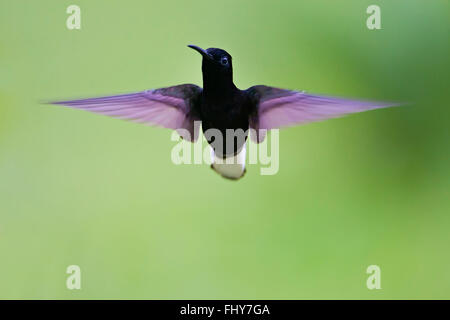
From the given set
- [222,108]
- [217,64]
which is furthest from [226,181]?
[217,64]

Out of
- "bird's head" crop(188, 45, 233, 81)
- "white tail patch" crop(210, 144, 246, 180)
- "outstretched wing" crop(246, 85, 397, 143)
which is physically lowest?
"white tail patch" crop(210, 144, 246, 180)

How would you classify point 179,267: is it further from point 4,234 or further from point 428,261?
point 428,261

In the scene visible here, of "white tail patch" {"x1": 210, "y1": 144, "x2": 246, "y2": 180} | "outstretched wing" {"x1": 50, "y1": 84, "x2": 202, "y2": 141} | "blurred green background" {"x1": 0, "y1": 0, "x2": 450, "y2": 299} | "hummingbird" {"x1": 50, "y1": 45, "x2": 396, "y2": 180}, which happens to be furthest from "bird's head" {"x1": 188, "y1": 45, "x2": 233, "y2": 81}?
"blurred green background" {"x1": 0, "y1": 0, "x2": 450, "y2": 299}

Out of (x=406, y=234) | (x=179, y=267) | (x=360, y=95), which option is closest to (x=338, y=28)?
(x=360, y=95)

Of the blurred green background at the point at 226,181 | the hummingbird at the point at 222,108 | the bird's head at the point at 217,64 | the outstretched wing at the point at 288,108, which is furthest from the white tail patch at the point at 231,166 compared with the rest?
the blurred green background at the point at 226,181

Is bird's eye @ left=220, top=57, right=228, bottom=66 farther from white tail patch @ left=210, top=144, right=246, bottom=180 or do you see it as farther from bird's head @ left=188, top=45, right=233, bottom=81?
white tail patch @ left=210, top=144, right=246, bottom=180

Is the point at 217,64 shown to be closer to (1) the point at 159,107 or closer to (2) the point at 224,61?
(2) the point at 224,61

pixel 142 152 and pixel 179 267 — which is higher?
pixel 142 152
